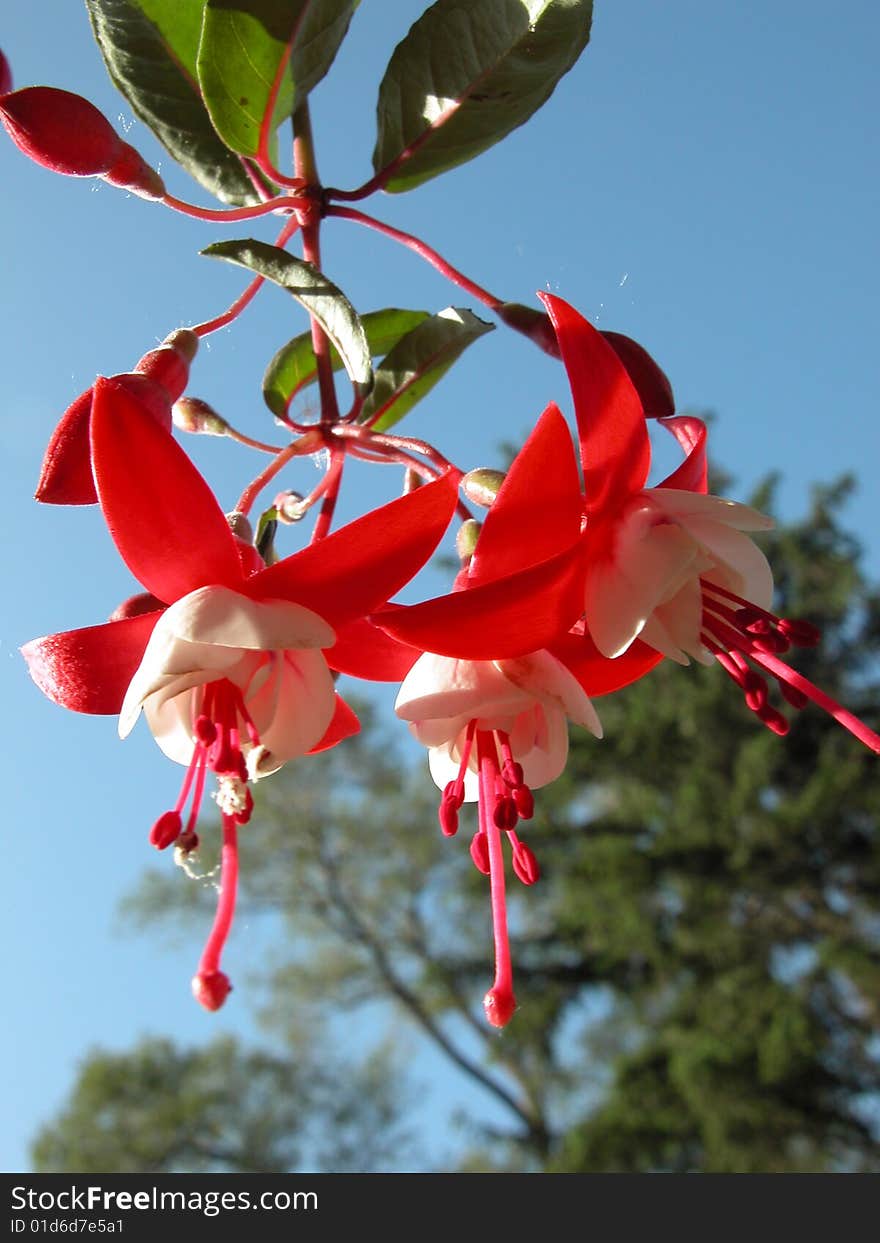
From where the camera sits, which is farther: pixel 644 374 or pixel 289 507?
pixel 289 507

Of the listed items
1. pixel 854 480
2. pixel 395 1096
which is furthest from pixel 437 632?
pixel 395 1096

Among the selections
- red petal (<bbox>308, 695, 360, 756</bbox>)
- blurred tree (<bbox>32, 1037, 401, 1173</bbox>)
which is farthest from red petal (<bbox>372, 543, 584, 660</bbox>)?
blurred tree (<bbox>32, 1037, 401, 1173</bbox>)

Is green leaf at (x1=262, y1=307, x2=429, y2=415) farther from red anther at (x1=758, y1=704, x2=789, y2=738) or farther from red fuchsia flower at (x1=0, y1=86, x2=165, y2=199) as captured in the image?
red anther at (x1=758, y1=704, x2=789, y2=738)

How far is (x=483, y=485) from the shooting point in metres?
0.46

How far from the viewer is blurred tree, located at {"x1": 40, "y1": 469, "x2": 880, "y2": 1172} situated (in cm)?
534

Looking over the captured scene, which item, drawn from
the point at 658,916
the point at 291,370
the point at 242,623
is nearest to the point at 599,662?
the point at 242,623

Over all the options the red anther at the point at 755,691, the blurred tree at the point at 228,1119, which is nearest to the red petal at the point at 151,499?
the red anther at the point at 755,691

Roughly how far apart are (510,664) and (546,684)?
16 mm

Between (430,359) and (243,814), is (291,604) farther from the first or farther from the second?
(430,359)

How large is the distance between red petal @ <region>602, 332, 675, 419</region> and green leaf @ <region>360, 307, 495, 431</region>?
0.49 ft

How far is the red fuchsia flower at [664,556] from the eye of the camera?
39 centimetres

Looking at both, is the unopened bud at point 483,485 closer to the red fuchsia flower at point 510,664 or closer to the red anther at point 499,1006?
the red fuchsia flower at point 510,664

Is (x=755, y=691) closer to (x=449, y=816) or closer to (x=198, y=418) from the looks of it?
(x=449, y=816)
